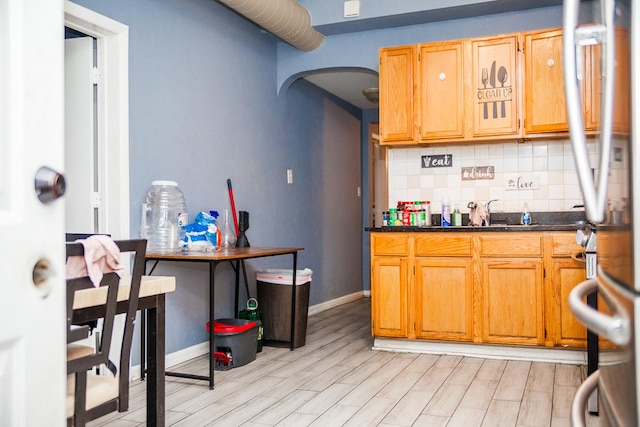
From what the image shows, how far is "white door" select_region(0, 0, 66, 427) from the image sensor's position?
88 centimetres

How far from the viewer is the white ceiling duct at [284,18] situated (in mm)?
4402

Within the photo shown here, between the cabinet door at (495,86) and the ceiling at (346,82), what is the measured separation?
4.82 ft

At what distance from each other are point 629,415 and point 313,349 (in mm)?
3720

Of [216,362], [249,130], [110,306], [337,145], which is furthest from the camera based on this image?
[337,145]

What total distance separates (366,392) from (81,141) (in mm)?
2247

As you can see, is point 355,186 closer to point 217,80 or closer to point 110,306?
point 217,80

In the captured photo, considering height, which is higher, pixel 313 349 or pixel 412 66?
pixel 412 66

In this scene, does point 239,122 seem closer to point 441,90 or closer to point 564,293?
point 441,90

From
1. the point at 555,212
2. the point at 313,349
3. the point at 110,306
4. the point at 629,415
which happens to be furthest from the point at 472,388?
the point at 629,415

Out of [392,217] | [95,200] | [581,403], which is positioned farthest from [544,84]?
[581,403]

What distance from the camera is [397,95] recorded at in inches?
186

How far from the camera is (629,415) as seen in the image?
902 millimetres

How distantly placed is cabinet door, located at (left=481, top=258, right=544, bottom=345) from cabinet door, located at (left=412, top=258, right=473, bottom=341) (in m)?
0.12

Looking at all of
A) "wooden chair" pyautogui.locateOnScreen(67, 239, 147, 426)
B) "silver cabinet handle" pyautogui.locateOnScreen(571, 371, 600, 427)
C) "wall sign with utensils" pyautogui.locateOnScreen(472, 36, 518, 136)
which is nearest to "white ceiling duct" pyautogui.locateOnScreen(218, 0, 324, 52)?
"wall sign with utensils" pyautogui.locateOnScreen(472, 36, 518, 136)
